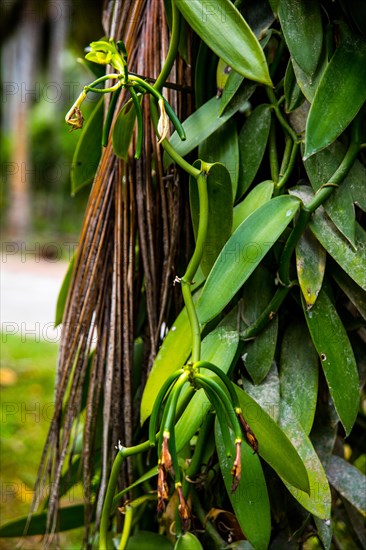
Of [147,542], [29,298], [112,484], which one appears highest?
[112,484]

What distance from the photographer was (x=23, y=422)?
1588mm

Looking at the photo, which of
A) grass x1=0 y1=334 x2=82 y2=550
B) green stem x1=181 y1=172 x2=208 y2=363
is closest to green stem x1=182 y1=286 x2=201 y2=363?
green stem x1=181 y1=172 x2=208 y2=363

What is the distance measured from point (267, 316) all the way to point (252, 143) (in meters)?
0.16

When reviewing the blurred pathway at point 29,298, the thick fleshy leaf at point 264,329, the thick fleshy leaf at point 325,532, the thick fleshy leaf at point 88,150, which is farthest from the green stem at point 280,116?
the blurred pathway at point 29,298

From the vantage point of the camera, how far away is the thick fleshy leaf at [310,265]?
55cm

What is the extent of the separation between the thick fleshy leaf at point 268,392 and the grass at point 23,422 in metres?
0.40

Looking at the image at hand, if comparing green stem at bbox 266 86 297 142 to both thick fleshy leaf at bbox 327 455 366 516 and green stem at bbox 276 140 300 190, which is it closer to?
green stem at bbox 276 140 300 190

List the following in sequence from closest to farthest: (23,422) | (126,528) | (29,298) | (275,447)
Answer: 1. (275,447)
2. (126,528)
3. (23,422)
4. (29,298)

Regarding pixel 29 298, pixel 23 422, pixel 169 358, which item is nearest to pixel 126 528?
pixel 169 358

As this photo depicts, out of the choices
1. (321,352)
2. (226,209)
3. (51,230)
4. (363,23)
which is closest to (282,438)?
(321,352)

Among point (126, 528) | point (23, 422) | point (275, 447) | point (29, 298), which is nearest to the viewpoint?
point (275, 447)

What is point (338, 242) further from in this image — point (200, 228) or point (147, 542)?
point (147, 542)

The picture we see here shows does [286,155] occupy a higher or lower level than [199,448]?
higher

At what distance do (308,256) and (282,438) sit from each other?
0.52ft
